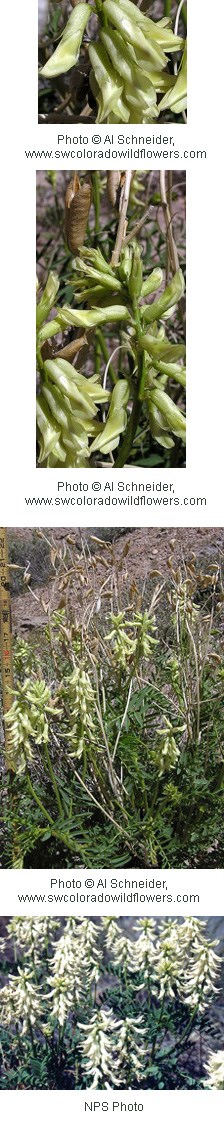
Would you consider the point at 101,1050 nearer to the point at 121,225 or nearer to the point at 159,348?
the point at 159,348

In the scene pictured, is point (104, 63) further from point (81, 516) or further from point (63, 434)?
point (81, 516)

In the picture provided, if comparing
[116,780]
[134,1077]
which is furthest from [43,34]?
[134,1077]

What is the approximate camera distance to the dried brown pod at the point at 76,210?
4.81 feet

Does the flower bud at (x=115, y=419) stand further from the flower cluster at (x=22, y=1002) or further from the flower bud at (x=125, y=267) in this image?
the flower cluster at (x=22, y=1002)

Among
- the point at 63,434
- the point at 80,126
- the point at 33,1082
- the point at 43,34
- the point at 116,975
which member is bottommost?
the point at 33,1082

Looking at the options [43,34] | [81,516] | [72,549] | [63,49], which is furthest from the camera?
[43,34]

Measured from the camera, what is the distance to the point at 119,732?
1.67m

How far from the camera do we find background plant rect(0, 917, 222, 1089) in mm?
1720

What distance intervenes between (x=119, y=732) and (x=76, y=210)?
2.14 feet

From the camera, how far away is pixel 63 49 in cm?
142

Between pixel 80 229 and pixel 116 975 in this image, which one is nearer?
pixel 80 229

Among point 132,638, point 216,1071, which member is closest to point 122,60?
point 132,638

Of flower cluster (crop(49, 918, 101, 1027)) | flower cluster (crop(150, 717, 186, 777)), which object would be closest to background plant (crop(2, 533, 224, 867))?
flower cluster (crop(150, 717, 186, 777))

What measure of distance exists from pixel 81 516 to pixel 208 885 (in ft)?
1.71
